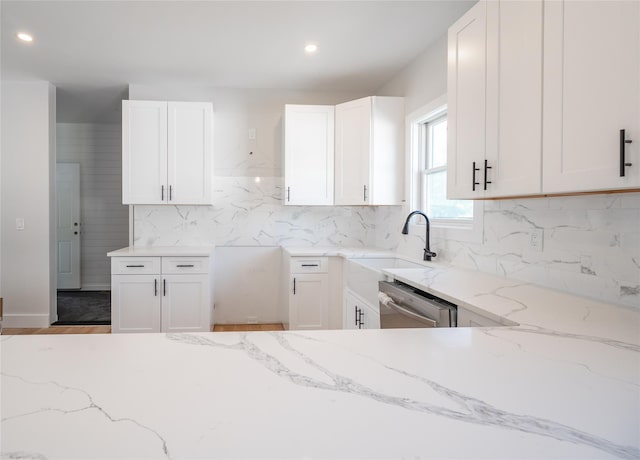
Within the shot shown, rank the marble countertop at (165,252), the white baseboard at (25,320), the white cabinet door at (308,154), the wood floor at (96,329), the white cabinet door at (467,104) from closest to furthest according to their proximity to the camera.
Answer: the white cabinet door at (467,104), the marble countertop at (165,252), the white cabinet door at (308,154), the wood floor at (96,329), the white baseboard at (25,320)

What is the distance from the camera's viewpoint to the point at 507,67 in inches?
70.6

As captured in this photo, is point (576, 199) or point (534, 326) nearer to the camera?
point (534, 326)

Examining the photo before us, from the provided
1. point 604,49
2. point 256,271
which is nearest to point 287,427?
point 604,49

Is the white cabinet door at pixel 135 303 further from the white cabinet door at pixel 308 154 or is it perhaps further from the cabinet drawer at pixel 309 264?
the white cabinet door at pixel 308 154

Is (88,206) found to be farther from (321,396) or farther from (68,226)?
(321,396)

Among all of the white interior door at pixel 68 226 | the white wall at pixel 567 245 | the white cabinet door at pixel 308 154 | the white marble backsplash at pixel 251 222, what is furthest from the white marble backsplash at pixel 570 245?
the white interior door at pixel 68 226

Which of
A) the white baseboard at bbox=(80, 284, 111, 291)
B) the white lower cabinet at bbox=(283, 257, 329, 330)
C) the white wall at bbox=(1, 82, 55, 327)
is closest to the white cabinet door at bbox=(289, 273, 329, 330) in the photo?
the white lower cabinet at bbox=(283, 257, 329, 330)

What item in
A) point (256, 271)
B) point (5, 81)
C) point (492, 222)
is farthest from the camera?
point (256, 271)

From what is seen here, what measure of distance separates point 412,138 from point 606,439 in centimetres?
327

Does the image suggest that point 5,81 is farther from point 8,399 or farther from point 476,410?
point 476,410

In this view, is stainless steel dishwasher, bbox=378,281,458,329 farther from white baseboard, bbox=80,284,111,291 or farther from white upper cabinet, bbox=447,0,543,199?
white baseboard, bbox=80,284,111,291

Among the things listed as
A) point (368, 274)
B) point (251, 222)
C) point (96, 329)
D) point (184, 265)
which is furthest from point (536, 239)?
point (96, 329)

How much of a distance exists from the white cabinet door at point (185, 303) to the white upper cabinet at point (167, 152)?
793mm

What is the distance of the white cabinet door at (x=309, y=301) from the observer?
3.79m
